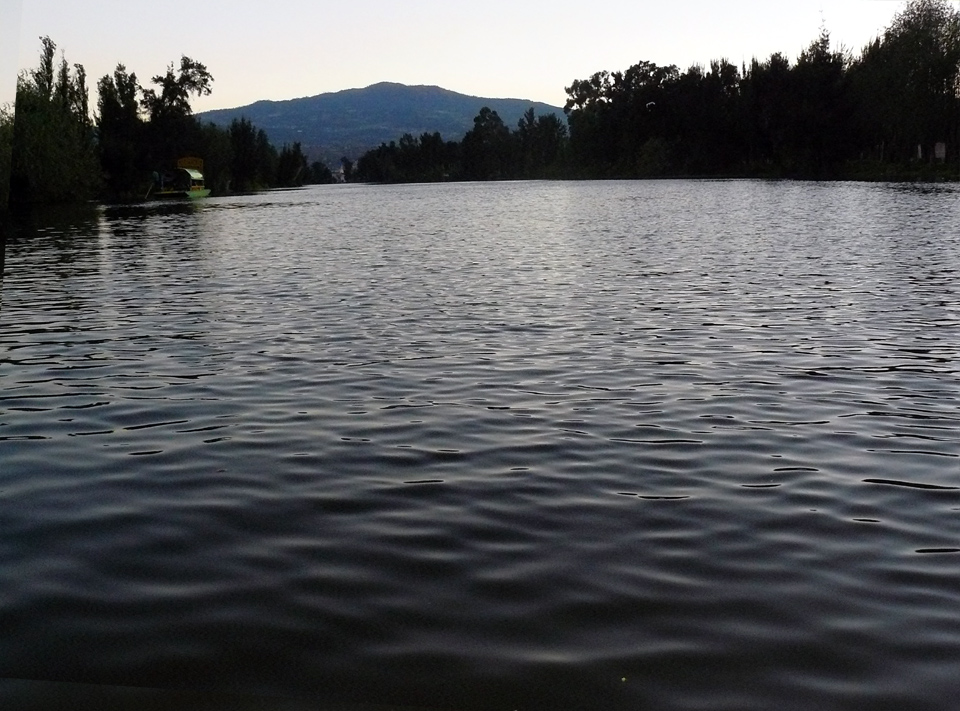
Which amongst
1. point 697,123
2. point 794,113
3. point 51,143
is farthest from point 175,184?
point 697,123

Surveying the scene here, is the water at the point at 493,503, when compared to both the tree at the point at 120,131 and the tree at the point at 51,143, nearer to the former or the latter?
the tree at the point at 51,143

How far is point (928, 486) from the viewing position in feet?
27.7

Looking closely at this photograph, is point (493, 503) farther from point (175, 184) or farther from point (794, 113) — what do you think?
point (794, 113)

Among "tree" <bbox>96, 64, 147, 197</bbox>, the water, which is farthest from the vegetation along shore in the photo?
the water

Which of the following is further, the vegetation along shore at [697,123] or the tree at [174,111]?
the tree at [174,111]

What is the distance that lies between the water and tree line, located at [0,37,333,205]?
37456mm

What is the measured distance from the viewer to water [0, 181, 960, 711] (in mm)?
5352

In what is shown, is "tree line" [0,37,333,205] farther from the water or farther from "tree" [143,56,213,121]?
the water

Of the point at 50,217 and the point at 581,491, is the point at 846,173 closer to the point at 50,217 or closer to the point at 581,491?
the point at 50,217

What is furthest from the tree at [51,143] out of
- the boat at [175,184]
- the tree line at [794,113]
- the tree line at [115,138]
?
the tree line at [794,113]

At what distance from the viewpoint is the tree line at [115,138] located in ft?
227

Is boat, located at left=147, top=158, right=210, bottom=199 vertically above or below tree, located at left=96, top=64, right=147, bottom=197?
below

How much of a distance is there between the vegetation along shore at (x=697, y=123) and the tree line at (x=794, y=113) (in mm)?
200

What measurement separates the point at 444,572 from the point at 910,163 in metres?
113
